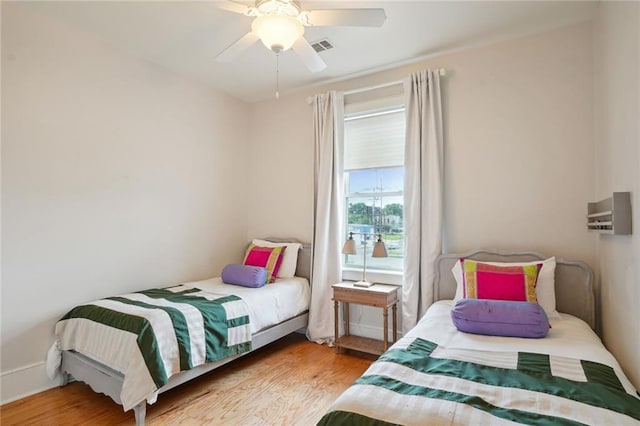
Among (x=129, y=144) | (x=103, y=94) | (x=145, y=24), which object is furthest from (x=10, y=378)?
(x=145, y=24)

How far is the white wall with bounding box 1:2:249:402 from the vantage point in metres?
2.40

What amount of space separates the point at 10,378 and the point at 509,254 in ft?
12.6

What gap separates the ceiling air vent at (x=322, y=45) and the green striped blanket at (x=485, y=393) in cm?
252

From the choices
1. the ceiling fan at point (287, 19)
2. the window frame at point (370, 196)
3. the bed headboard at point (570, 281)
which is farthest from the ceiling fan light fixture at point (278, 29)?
the bed headboard at point (570, 281)

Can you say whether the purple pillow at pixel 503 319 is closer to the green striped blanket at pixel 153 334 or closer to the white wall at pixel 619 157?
the white wall at pixel 619 157

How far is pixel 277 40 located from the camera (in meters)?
2.00

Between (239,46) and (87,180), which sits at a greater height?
(239,46)

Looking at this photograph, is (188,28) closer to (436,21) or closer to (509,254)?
(436,21)

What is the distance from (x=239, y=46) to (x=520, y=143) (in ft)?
7.62

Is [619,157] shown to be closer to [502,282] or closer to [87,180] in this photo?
[502,282]

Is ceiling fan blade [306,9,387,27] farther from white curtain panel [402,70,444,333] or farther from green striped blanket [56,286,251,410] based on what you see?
green striped blanket [56,286,251,410]

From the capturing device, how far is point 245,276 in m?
3.24

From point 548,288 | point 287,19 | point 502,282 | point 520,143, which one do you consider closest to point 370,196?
point 520,143

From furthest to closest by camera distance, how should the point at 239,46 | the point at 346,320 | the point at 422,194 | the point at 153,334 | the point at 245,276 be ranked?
the point at 346,320
the point at 245,276
the point at 422,194
the point at 239,46
the point at 153,334
